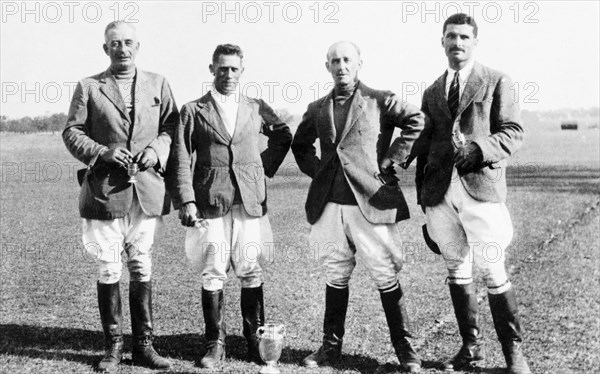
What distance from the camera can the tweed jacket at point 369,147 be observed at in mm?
4707

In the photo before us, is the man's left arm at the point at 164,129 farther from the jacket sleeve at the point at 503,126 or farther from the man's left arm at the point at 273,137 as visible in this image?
the jacket sleeve at the point at 503,126

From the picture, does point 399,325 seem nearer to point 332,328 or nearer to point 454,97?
point 332,328

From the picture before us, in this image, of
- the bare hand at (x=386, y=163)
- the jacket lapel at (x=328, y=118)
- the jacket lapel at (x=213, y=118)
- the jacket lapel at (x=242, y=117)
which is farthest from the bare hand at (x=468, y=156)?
the jacket lapel at (x=213, y=118)

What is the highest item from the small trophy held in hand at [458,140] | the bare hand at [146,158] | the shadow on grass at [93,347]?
the small trophy held in hand at [458,140]

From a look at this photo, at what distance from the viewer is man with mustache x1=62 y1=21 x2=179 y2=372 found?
4.80m

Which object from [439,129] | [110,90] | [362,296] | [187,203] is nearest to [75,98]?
[110,90]

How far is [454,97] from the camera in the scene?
4.70 meters

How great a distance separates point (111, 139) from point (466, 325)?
3074 mm

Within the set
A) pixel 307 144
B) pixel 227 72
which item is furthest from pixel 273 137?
pixel 227 72

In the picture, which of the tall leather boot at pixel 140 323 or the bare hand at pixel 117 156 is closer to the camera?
the bare hand at pixel 117 156

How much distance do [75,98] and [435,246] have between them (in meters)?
3.07

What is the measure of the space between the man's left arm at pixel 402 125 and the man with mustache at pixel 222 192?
3.44ft

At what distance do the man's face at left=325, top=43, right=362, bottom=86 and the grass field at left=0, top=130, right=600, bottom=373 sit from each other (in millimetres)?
2202

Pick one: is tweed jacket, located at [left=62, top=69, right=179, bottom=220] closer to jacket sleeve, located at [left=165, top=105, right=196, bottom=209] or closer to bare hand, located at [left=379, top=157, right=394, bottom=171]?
jacket sleeve, located at [left=165, top=105, right=196, bottom=209]
